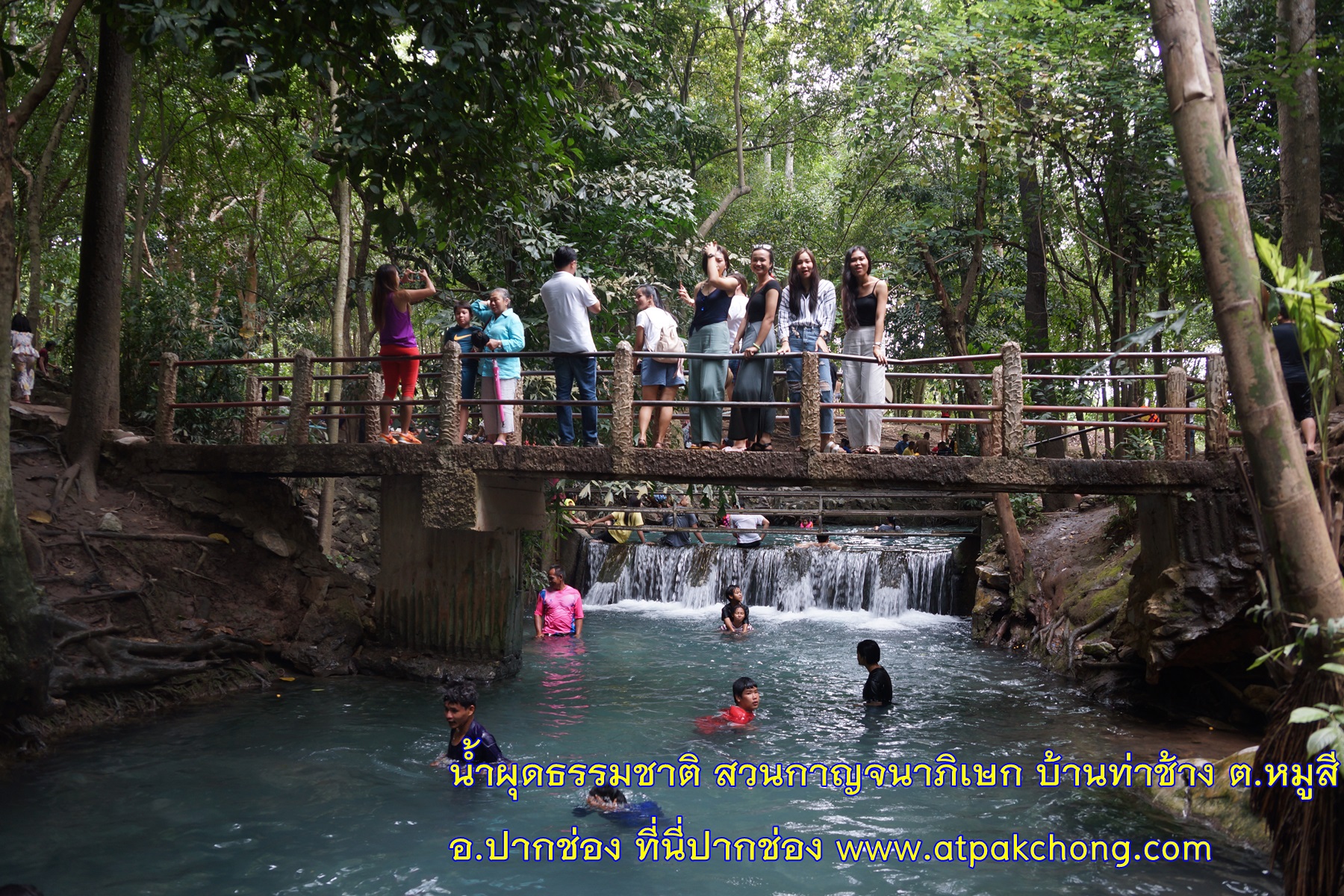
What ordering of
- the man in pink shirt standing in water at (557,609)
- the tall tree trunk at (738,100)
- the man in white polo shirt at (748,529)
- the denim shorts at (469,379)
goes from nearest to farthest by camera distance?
the denim shorts at (469,379), the man in pink shirt standing in water at (557,609), the man in white polo shirt at (748,529), the tall tree trunk at (738,100)

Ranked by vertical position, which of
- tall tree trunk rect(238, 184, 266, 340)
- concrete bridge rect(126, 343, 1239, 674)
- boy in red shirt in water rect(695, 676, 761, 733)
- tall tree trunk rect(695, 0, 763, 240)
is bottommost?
boy in red shirt in water rect(695, 676, 761, 733)

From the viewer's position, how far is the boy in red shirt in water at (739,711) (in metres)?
10.6

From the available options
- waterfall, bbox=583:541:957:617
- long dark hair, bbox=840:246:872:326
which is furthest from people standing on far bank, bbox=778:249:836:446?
waterfall, bbox=583:541:957:617

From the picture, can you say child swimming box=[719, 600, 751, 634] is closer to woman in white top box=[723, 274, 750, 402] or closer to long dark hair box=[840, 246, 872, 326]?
woman in white top box=[723, 274, 750, 402]

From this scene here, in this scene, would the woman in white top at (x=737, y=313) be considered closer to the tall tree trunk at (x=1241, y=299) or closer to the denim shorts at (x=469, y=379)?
the denim shorts at (x=469, y=379)

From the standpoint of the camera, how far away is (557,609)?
1536cm

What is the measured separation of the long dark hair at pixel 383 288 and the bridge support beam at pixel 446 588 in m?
2.15

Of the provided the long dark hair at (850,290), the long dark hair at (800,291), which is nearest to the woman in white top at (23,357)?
the long dark hair at (800,291)

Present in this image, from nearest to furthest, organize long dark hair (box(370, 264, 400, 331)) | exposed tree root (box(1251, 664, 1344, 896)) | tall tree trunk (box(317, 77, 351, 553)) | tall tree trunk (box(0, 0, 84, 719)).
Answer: exposed tree root (box(1251, 664, 1344, 896))
tall tree trunk (box(0, 0, 84, 719))
long dark hair (box(370, 264, 400, 331))
tall tree trunk (box(317, 77, 351, 553))

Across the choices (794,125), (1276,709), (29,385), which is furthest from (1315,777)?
(794,125)

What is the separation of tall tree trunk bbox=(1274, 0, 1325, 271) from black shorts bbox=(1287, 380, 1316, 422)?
8.96 ft

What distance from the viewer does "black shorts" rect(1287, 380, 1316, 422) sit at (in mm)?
9203

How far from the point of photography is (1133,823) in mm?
8125

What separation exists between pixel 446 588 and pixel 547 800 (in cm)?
434
